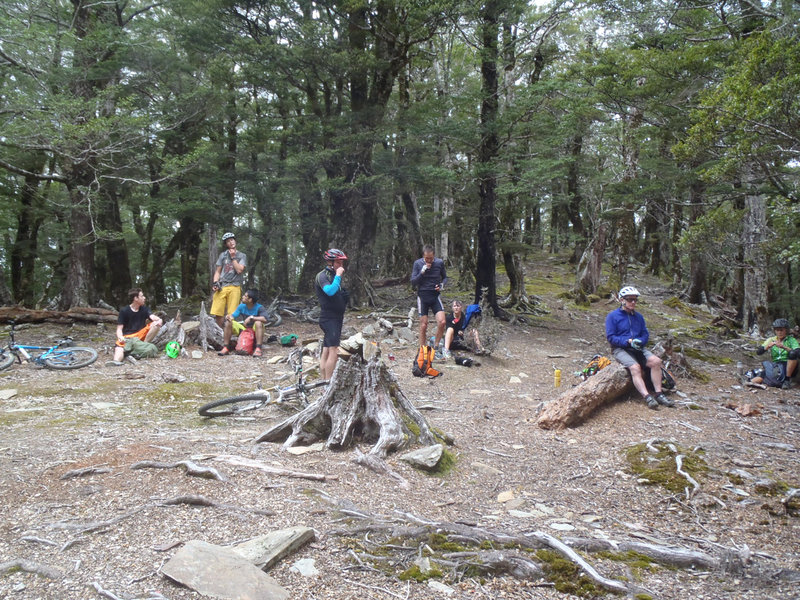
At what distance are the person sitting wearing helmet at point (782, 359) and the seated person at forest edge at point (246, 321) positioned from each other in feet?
30.4

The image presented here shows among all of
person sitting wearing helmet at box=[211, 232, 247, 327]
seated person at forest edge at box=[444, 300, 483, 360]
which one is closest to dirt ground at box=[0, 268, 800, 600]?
seated person at forest edge at box=[444, 300, 483, 360]

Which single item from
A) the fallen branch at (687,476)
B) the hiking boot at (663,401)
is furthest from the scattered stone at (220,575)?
the hiking boot at (663,401)

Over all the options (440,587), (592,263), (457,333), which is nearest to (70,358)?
(457,333)

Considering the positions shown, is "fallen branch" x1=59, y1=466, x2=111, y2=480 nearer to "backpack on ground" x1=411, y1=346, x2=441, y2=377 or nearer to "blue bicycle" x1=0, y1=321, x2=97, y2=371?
"backpack on ground" x1=411, y1=346, x2=441, y2=377

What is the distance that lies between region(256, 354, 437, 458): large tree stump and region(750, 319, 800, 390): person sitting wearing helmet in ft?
22.1

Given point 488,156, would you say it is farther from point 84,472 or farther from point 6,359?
point 84,472

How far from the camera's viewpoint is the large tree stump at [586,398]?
20.0 feet

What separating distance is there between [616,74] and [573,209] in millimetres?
14580

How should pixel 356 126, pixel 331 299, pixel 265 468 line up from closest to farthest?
pixel 265 468
pixel 331 299
pixel 356 126

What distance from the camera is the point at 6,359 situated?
27.1 ft

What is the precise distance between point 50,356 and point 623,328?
9490 millimetres

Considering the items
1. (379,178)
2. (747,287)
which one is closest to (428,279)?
(379,178)

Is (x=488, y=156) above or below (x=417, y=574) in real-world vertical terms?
above

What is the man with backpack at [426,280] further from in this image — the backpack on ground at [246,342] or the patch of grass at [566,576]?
the patch of grass at [566,576]
